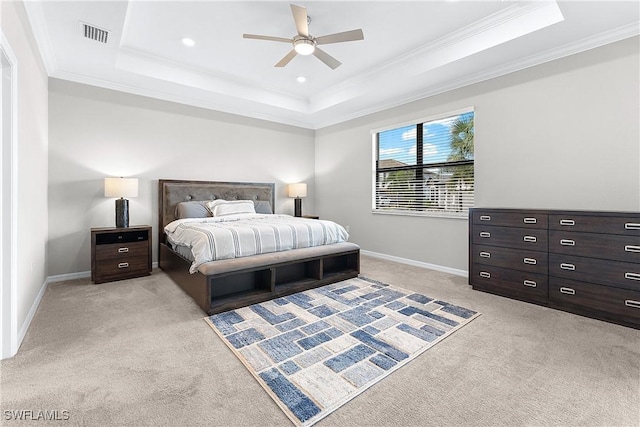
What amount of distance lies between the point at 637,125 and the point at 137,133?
5744 millimetres

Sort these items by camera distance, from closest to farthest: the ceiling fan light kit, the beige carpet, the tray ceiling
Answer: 1. the beige carpet
2. the tray ceiling
3. the ceiling fan light kit

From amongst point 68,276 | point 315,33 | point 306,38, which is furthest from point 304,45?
point 68,276

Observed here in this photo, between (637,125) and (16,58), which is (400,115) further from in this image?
(16,58)

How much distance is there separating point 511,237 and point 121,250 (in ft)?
14.9

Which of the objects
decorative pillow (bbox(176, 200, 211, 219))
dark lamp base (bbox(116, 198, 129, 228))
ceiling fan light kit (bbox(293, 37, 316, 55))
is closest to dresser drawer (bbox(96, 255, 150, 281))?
dark lamp base (bbox(116, 198, 129, 228))

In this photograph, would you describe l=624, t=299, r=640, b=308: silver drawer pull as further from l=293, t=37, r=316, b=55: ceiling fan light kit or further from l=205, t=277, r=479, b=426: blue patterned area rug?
l=293, t=37, r=316, b=55: ceiling fan light kit

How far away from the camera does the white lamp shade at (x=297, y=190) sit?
563cm

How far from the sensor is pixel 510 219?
9.93 ft

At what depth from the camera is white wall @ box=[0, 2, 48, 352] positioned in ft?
6.94

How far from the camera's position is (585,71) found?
2908 millimetres

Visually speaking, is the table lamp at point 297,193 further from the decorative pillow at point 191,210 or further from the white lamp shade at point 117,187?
the white lamp shade at point 117,187

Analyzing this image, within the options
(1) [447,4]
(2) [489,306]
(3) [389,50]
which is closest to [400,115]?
(3) [389,50]

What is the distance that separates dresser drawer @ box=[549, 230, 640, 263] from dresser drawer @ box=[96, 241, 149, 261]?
4.64 meters

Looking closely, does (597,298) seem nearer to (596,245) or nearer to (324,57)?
(596,245)
